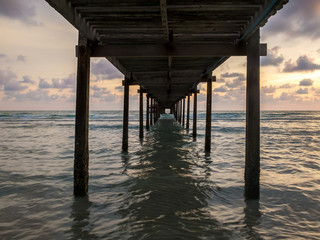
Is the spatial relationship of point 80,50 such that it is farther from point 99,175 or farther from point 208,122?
point 208,122

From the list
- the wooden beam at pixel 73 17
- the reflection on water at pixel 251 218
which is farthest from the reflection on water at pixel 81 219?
the wooden beam at pixel 73 17

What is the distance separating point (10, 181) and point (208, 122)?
671cm

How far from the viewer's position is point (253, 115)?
13.2ft

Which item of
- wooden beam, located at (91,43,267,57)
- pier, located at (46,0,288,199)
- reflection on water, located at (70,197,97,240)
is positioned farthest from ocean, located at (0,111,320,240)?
wooden beam, located at (91,43,267,57)

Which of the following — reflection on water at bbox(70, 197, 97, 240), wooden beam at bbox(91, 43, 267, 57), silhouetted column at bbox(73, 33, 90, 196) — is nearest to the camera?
reflection on water at bbox(70, 197, 97, 240)

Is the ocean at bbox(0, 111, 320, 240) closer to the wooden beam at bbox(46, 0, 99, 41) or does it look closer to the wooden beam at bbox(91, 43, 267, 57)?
the wooden beam at bbox(91, 43, 267, 57)

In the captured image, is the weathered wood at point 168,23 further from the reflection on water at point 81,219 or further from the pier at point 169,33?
the reflection on water at point 81,219

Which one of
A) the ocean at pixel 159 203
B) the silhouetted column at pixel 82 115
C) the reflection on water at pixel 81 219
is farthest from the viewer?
the silhouetted column at pixel 82 115

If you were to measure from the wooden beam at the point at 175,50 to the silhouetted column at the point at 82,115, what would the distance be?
408 mm

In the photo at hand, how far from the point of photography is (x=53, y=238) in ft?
9.78

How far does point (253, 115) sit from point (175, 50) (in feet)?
6.07

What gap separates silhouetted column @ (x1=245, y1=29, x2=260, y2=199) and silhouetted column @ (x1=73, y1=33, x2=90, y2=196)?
2.66m

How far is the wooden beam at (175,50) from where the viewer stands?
4590mm

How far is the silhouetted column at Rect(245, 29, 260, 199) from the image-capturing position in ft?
13.2
